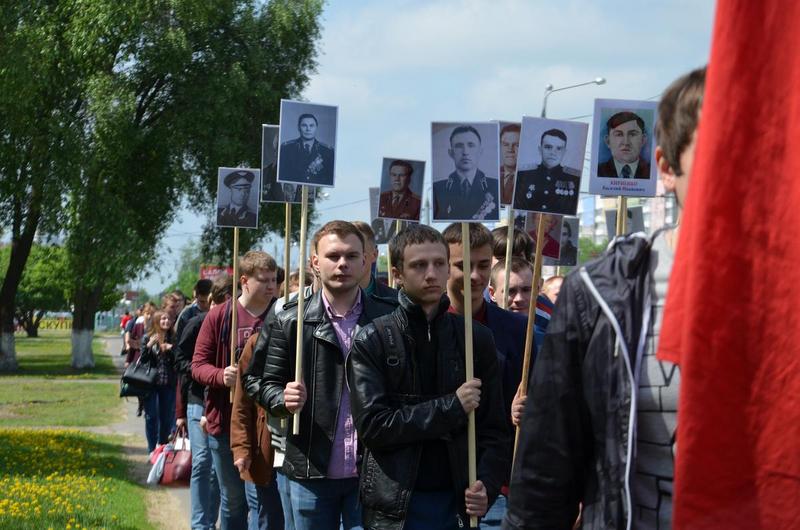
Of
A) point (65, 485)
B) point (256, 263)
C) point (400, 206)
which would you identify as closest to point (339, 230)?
point (256, 263)

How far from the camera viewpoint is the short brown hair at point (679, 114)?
227 centimetres

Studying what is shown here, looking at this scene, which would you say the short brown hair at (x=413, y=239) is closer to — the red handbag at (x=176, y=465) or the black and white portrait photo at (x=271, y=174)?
the black and white portrait photo at (x=271, y=174)

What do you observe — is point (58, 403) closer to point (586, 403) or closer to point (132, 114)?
point (132, 114)

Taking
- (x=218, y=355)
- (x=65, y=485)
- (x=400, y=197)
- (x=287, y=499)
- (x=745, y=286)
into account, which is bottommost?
(x=65, y=485)

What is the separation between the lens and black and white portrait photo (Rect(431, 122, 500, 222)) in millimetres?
5824

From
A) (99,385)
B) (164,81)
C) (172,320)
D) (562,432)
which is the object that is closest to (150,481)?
(172,320)

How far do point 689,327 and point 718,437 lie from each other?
18 cm

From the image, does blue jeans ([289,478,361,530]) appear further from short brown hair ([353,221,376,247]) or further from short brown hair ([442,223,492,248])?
short brown hair ([353,221,376,247])

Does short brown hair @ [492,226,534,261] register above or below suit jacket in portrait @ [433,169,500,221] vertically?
below

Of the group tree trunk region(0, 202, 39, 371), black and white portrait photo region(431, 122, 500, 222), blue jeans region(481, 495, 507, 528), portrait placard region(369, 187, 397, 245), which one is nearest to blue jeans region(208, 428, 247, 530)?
black and white portrait photo region(431, 122, 500, 222)

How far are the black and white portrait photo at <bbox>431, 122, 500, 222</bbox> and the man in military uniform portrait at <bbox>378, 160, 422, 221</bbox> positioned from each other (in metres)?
2.55

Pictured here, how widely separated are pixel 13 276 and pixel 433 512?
30.9m

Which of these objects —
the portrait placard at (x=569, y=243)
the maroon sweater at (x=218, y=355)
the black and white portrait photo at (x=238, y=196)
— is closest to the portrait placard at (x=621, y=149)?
the maroon sweater at (x=218, y=355)

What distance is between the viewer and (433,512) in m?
4.63
